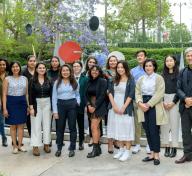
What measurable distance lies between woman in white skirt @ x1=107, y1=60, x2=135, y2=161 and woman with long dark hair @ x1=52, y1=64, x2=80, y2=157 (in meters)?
0.61

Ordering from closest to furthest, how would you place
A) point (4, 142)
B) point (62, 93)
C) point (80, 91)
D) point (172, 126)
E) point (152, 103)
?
point (152, 103)
point (172, 126)
point (62, 93)
point (80, 91)
point (4, 142)

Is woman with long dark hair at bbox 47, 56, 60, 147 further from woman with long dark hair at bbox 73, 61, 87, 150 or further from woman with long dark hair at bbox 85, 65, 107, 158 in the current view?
woman with long dark hair at bbox 85, 65, 107, 158

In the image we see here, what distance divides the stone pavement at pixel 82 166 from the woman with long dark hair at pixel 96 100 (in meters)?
0.34

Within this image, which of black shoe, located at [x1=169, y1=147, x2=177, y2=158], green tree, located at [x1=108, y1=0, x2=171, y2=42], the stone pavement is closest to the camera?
the stone pavement

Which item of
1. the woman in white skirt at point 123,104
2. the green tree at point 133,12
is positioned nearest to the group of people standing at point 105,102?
the woman in white skirt at point 123,104

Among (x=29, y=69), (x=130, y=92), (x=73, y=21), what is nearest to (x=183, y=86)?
(x=130, y=92)

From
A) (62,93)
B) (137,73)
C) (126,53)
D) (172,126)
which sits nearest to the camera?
(172,126)

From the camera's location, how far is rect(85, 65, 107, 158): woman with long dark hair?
19.8 feet

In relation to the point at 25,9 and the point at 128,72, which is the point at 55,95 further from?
the point at 25,9

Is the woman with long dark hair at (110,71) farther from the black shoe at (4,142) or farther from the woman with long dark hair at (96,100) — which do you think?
the black shoe at (4,142)

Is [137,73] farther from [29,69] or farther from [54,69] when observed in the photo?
[29,69]

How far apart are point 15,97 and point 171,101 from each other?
2466mm

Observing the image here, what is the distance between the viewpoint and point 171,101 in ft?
18.9

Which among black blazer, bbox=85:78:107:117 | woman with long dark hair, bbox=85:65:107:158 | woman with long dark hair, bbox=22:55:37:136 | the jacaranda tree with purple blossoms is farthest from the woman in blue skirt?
the jacaranda tree with purple blossoms
